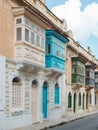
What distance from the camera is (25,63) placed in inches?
661

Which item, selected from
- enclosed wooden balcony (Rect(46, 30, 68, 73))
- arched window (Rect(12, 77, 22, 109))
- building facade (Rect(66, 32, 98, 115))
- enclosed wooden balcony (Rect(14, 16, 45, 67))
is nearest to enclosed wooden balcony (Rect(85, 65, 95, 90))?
building facade (Rect(66, 32, 98, 115))

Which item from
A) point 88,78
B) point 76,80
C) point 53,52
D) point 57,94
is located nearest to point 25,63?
point 53,52

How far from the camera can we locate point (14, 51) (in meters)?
16.7

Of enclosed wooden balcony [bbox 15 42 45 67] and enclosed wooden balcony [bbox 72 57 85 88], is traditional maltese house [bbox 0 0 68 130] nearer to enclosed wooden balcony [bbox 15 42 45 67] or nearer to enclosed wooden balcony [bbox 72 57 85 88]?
enclosed wooden balcony [bbox 15 42 45 67]

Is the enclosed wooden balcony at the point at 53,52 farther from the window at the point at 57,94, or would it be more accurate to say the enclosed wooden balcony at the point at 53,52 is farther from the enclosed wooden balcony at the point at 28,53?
the enclosed wooden balcony at the point at 28,53

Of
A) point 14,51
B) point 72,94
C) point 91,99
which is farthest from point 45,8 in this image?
point 91,99

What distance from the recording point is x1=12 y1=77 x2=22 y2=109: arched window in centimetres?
1678

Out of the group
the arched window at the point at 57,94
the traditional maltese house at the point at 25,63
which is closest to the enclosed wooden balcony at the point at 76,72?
the arched window at the point at 57,94

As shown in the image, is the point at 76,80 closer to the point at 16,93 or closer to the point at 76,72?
the point at 76,72

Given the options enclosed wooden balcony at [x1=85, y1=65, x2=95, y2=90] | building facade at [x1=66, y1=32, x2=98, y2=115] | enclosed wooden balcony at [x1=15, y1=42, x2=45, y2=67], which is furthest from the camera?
enclosed wooden balcony at [x1=85, y1=65, x2=95, y2=90]

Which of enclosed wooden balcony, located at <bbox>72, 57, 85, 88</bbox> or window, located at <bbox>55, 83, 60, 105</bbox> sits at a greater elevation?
enclosed wooden balcony, located at <bbox>72, 57, 85, 88</bbox>

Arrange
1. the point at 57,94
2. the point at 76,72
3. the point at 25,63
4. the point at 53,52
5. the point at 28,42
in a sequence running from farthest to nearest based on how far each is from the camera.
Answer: the point at 76,72 < the point at 57,94 < the point at 53,52 < the point at 28,42 < the point at 25,63

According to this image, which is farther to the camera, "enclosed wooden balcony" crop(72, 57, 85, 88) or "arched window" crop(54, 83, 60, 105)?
"enclosed wooden balcony" crop(72, 57, 85, 88)

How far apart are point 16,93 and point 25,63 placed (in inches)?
68.5
